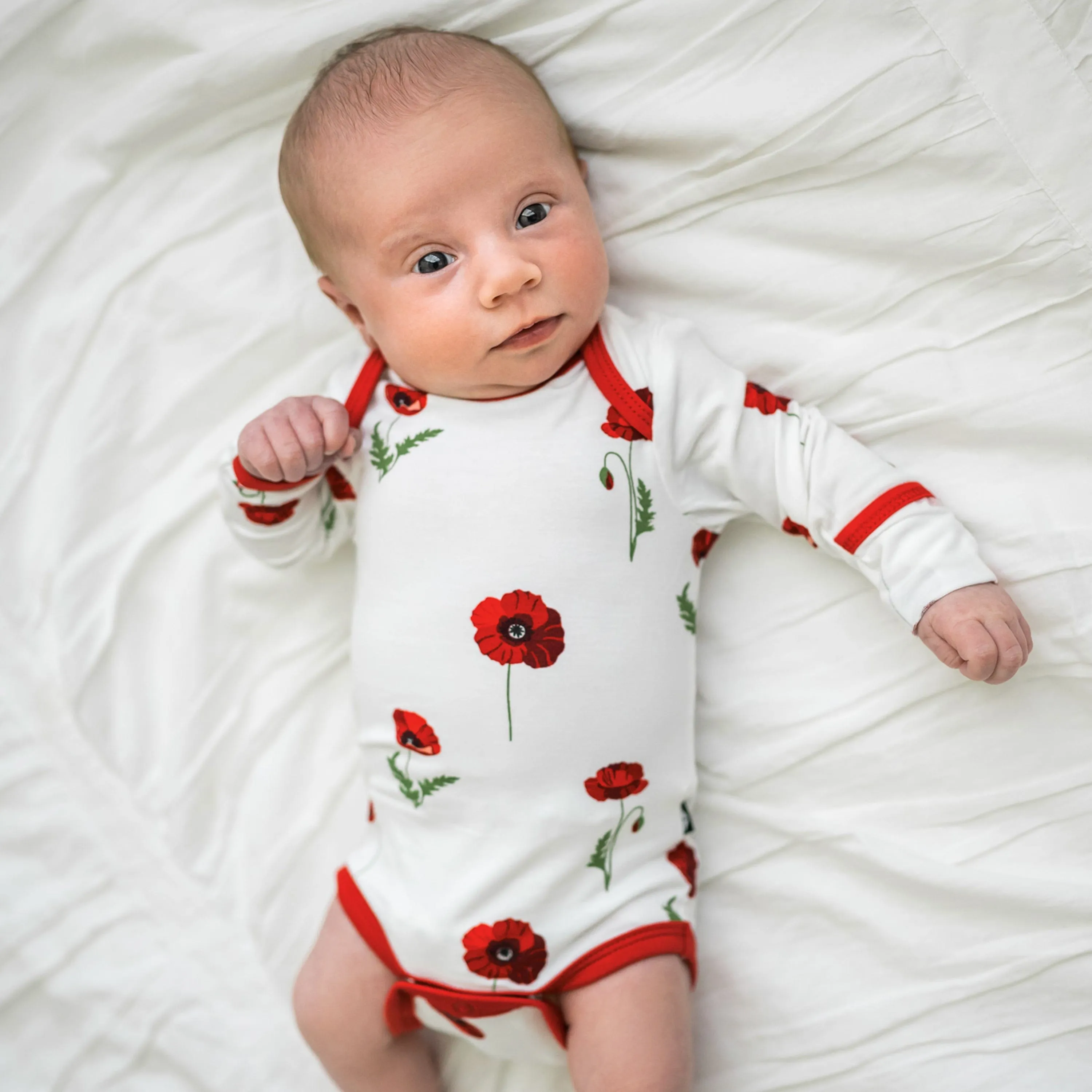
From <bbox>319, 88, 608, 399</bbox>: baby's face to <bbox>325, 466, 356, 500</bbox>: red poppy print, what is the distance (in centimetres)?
19

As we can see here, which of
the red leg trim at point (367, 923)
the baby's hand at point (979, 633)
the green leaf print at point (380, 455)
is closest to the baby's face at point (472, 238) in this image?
the green leaf print at point (380, 455)

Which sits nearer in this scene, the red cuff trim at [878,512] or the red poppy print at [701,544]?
the red cuff trim at [878,512]

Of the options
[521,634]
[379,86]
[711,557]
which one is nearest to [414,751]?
[521,634]

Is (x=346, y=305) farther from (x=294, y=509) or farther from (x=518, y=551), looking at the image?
(x=518, y=551)

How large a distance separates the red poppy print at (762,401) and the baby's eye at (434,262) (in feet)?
1.15

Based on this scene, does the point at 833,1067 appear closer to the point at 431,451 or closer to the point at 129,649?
the point at 431,451

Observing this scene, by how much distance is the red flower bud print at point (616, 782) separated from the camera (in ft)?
3.73

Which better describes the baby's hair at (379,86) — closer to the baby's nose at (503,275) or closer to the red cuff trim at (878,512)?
the baby's nose at (503,275)

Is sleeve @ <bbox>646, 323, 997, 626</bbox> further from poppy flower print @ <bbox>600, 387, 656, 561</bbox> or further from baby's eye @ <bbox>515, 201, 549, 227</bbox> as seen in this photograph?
baby's eye @ <bbox>515, 201, 549, 227</bbox>

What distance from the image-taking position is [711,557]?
4.09 feet

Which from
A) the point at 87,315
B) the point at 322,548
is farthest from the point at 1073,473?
the point at 87,315

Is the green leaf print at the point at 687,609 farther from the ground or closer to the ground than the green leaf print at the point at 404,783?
farther from the ground

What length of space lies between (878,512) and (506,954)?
0.61 meters

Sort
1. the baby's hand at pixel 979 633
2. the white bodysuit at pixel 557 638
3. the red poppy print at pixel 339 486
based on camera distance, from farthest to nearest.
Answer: the red poppy print at pixel 339 486, the white bodysuit at pixel 557 638, the baby's hand at pixel 979 633
